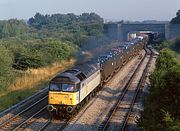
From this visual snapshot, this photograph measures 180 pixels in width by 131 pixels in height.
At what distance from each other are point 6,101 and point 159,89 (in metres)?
14.3

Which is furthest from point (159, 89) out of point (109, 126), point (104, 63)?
point (104, 63)

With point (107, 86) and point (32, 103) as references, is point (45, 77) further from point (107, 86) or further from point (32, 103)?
point (32, 103)

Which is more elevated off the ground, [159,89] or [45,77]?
[159,89]

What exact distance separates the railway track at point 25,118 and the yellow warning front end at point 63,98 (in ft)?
3.65

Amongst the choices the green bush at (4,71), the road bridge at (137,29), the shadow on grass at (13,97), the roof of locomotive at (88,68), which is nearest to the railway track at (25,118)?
the shadow on grass at (13,97)

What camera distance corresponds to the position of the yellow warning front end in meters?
20.7

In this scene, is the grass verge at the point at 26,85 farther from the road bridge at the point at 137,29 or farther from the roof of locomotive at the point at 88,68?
the road bridge at the point at 137,29

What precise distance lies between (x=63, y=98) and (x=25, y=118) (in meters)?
2.54

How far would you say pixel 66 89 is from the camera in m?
20.8

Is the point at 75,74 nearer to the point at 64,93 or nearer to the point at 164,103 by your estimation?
the point at 64,93

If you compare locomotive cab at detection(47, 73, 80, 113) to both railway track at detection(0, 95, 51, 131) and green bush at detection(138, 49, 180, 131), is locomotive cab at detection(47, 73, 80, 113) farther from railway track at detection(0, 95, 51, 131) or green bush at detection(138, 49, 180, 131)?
green bush at detection(138, 49, 180, 131)

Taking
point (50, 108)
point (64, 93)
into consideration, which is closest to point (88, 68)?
point (64, 93)

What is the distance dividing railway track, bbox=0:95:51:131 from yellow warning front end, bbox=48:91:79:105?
1.11 metres

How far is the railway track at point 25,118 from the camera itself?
64.0 feet
